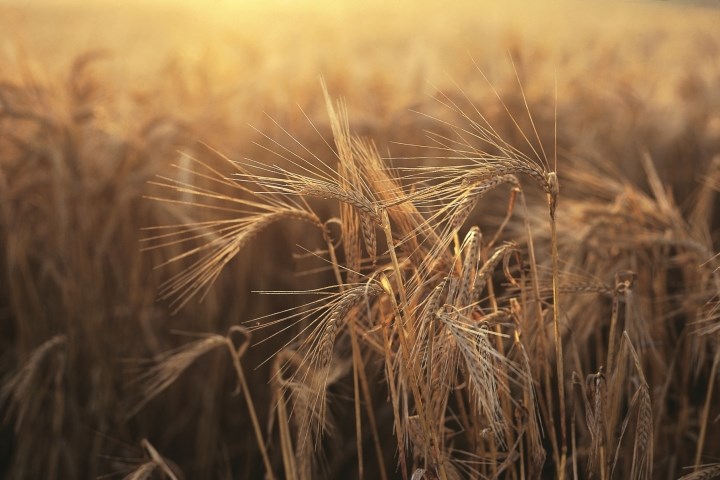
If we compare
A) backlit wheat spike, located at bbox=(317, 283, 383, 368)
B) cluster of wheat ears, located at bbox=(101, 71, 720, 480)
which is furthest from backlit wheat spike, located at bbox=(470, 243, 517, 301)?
backlit wheat spike, located at bbox=(317, 283, 383, 368)

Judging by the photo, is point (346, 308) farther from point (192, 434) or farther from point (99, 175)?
point (99, 175)

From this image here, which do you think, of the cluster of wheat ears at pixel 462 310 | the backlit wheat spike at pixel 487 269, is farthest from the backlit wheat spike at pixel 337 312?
the backlit wheat spike at pixel 487 269

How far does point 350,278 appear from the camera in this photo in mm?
1134

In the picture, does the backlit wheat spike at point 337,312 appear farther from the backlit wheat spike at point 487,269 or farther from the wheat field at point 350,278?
the backlit wheat spike at point 487,269

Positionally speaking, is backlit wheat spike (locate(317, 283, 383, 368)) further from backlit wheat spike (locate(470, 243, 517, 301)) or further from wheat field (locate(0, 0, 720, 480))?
backlit wheat spike (locate(470, 243, 517, 301))

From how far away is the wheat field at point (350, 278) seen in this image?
105 cm

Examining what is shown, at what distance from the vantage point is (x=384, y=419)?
2244 mm

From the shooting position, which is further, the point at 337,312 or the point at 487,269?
the point at 487,269

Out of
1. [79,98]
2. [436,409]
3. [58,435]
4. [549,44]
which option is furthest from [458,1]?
[436,409]

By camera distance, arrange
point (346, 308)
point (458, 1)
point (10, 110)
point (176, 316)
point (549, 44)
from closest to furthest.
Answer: point (346, 308), point (10, 110), point (176, 316), point (549, 44), point (458, 1)

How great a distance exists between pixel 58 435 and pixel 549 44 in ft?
13.8

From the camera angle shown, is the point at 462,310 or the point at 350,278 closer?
the point at 462,310

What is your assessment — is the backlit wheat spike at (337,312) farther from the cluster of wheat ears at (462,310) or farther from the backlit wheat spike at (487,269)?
the backlit wheat spike at (487,269)

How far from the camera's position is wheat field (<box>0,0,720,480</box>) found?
105 centimetres
